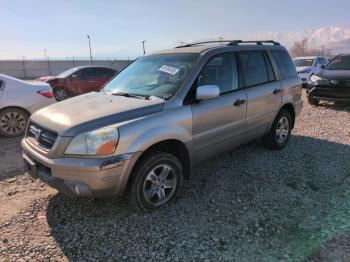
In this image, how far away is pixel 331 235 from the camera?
138 inches

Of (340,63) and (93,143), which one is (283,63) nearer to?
(93,143)

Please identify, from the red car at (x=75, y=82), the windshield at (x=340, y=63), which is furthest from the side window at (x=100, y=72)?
the windshield at (x=340, y=63)

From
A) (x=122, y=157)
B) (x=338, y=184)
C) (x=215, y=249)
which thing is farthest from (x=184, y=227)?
(x=338, y=184)

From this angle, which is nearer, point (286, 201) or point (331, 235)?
point (331, 235)

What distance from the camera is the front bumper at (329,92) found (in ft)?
32.0

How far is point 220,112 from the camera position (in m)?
4.55

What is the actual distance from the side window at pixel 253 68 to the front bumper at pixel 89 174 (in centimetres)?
239

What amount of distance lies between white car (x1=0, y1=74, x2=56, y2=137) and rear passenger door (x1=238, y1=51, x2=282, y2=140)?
4.79 m

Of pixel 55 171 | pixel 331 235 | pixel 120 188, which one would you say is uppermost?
pixel 55 171

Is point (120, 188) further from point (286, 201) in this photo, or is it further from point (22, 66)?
point (22, 66)

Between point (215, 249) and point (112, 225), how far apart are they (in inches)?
45.5

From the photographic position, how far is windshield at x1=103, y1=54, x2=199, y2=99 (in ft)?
14.1

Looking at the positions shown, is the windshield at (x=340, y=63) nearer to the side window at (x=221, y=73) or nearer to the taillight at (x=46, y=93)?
the side window at (x=221, y=73)

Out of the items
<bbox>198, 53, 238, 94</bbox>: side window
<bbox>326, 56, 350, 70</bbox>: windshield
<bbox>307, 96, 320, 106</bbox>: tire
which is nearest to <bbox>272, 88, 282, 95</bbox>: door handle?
<bbox>198, 53, 238, 94</bbox>: side window
